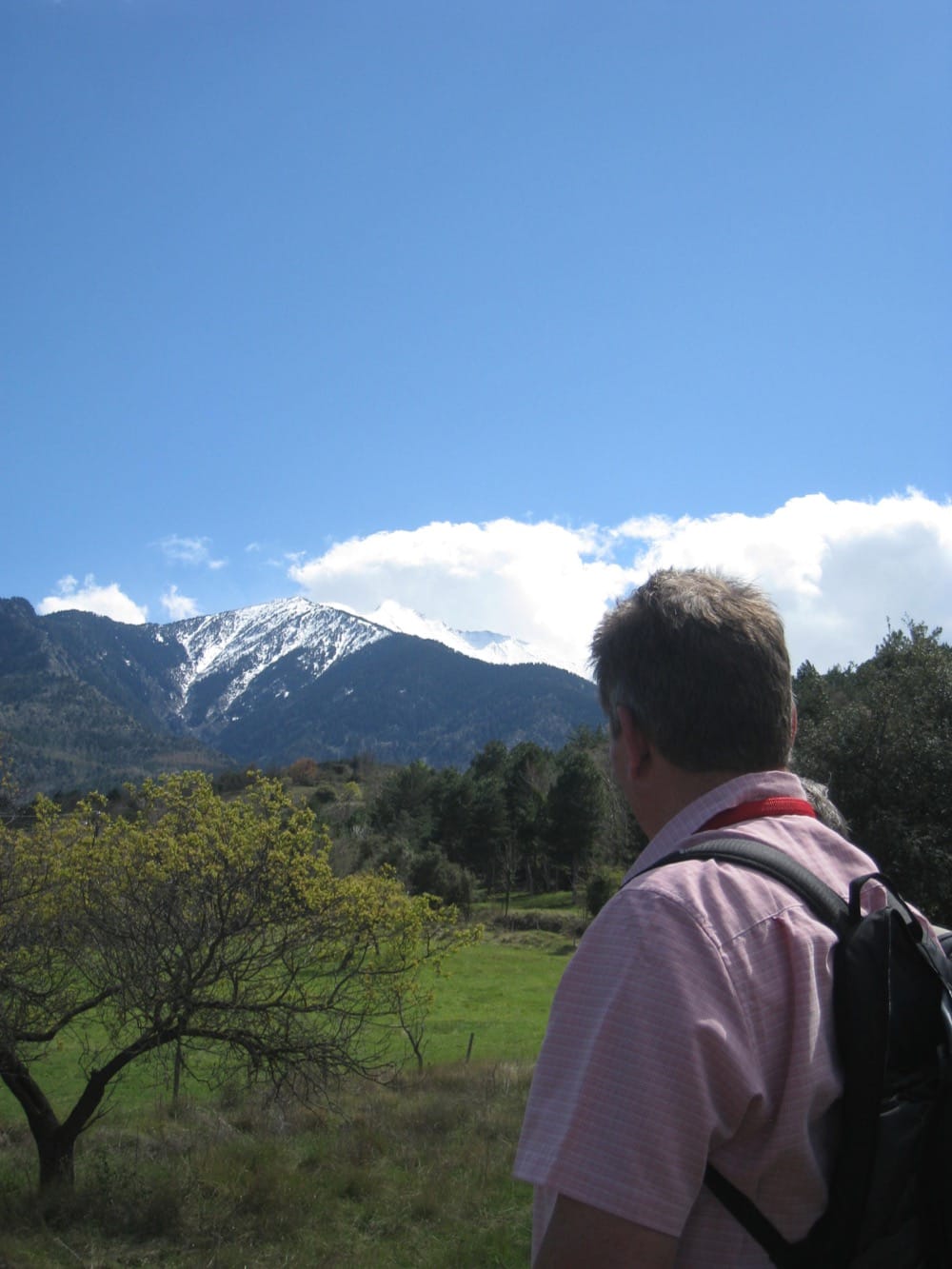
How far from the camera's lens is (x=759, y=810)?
1744mm

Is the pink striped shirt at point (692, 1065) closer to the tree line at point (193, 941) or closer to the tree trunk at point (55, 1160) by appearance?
the tree line at point (193, 941)

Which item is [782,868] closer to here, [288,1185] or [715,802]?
[715,802]

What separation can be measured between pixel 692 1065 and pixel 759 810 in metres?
0.56

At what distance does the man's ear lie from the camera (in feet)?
6.19

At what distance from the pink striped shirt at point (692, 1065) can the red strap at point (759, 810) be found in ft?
0.72

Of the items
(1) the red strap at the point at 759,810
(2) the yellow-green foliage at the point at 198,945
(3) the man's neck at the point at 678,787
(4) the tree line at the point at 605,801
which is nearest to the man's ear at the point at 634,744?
(3) the man's neck at the point at 678,787

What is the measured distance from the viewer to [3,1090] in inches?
837

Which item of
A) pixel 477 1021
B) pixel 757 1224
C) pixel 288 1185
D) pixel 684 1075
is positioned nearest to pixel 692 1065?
pixel 684 1075

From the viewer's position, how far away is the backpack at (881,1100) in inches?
55.9

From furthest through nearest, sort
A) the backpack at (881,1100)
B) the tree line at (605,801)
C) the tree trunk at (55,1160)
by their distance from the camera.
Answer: the tree line at (605,801)
the tree trunk at (55,1160)
the backpack at (881,1100)

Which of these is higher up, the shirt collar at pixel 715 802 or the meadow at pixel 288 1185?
the shirt collar at pixel 715 802

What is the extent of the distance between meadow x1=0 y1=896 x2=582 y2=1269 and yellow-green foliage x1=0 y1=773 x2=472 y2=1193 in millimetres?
1237

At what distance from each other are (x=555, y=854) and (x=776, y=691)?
63698 mm

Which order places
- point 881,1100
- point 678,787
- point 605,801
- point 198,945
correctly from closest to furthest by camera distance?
point 881,1100
point 678,787
point 198,945
point 605,801
